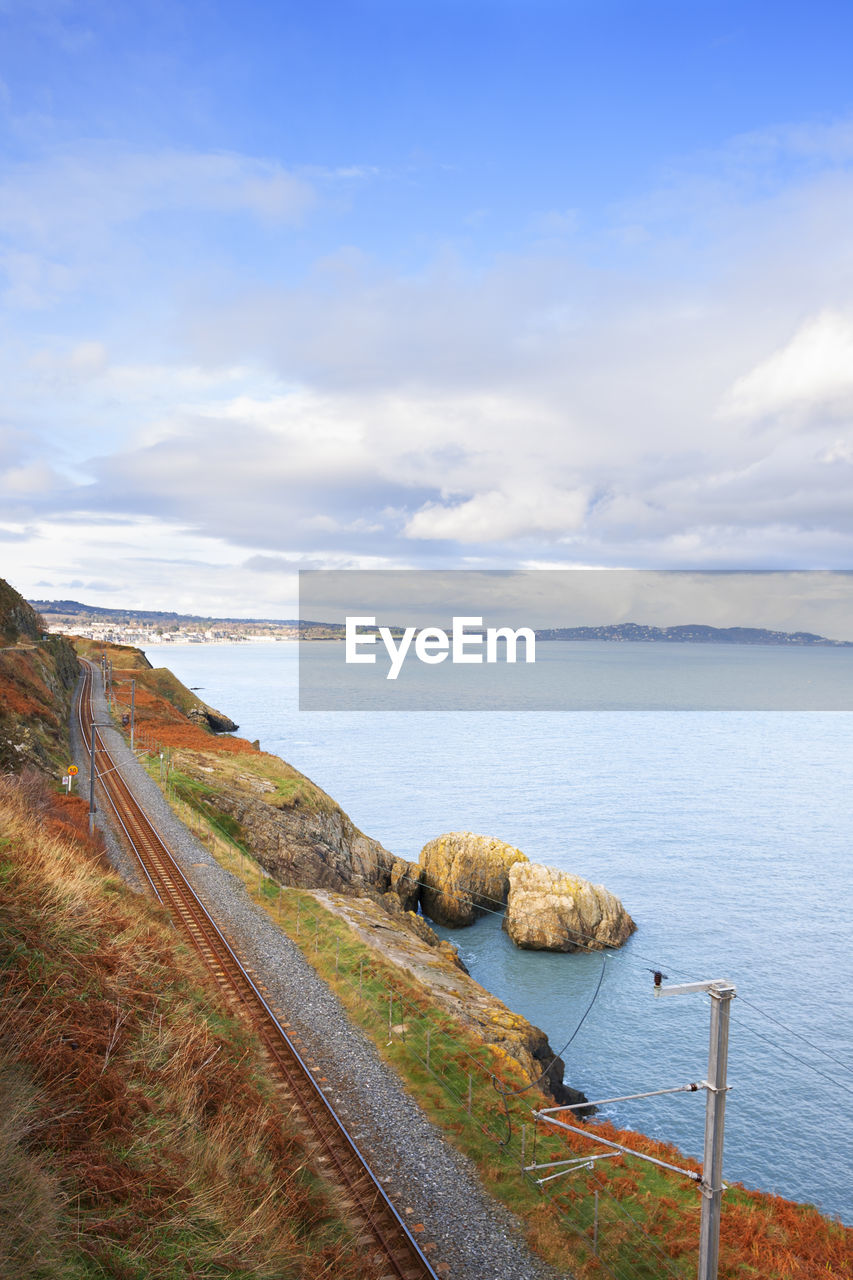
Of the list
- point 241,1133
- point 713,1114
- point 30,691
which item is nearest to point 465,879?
point 241,1133

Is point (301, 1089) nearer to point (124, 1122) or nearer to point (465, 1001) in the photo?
point (124, 1122)

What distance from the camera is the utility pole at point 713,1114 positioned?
10.0 m

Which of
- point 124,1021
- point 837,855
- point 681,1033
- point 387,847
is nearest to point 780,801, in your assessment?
point 837,855

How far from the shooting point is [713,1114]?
10.1 m

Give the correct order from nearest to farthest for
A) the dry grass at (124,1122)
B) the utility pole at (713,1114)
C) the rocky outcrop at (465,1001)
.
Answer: the dry grass at (124,1122), the utility pole at (713,1114), the rocky outcrop at (465,1001)

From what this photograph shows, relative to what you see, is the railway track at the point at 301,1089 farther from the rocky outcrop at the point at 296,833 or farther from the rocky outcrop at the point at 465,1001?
Answer: the rocky outcrop at the point at 296,833

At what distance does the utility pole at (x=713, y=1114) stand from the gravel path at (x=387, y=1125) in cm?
386

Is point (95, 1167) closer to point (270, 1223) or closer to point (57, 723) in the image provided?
point (270, 1223)

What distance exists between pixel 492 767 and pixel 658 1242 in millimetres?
77170

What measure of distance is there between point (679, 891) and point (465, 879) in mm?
15454

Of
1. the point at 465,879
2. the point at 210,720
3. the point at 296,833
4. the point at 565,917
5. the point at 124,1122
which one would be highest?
the point at 124,1122

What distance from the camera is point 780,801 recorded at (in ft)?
260

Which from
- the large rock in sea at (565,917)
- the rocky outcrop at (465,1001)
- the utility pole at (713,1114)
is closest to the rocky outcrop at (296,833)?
the rocky outcrop at (465,1001)

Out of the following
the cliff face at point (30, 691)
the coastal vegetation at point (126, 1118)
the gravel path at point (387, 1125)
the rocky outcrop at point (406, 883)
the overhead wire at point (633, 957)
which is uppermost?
the cliff face at point (30, 691)
